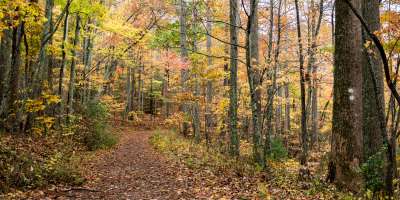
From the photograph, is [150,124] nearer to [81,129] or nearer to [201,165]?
[81,129]

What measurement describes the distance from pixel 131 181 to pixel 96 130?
264 inches

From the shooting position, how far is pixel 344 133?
6.73m

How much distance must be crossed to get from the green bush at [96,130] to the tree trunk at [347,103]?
10488mm

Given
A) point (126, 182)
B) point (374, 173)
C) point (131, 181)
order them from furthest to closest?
1. point (131, 181)
2. point (126, 182)
3. point (374, 173)

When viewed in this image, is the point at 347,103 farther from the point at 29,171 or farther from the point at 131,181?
the point at 29,171

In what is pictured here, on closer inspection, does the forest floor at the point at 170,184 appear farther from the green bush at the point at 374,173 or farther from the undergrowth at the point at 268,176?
the green bush at the point at 374,173

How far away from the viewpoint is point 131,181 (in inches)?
347

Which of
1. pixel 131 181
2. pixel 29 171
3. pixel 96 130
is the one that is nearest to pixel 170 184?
pixel 131 181

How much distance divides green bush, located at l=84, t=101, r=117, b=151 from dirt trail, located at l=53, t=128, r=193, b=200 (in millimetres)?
1942

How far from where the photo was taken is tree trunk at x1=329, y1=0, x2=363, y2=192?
664 centimetres

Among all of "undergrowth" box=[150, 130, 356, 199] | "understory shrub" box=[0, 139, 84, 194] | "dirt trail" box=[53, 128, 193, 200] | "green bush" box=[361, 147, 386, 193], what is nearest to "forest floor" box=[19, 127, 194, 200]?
"dirt trail" box=[53, 128, 193, 200]

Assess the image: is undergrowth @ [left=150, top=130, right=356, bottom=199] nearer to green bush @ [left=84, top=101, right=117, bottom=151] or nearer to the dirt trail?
the dirt trail

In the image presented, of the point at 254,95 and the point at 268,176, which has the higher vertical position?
the point at 254,95

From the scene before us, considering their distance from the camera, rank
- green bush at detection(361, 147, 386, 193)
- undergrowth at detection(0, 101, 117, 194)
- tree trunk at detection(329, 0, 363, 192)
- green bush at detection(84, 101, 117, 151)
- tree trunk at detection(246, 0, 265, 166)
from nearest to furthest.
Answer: green bush at detection(361, 147, 386, 193), tree trunk at detection(329, 0, 363, 192), undergrowth at detection(0, 101, 117, 194), tree trunk at detection(246, 0, 265, 166), green bush at detection(84, 101, 117, 151)
